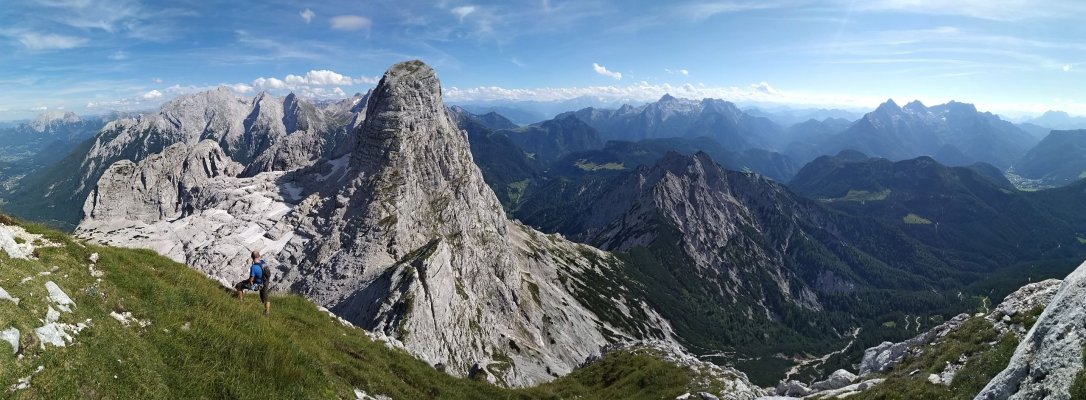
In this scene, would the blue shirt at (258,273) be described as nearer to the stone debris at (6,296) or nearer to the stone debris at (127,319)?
the stone debris at (127,319)

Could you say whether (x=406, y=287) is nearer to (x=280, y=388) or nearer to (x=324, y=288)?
(x=324, y=288)

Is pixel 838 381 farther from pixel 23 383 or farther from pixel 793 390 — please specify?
pixel 23 383

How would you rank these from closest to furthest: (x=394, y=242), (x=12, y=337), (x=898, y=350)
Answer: (x=12, y=337), (x=898, y=350), (x=394, y=242)

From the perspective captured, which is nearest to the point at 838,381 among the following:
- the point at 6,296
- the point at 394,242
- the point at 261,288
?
the point at 261,288

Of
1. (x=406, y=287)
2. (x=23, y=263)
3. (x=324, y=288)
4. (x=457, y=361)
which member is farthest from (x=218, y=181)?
(x=23, y=263)

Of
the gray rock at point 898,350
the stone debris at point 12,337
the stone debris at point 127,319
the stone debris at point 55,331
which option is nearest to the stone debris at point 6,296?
the stone debris at point 55,331
